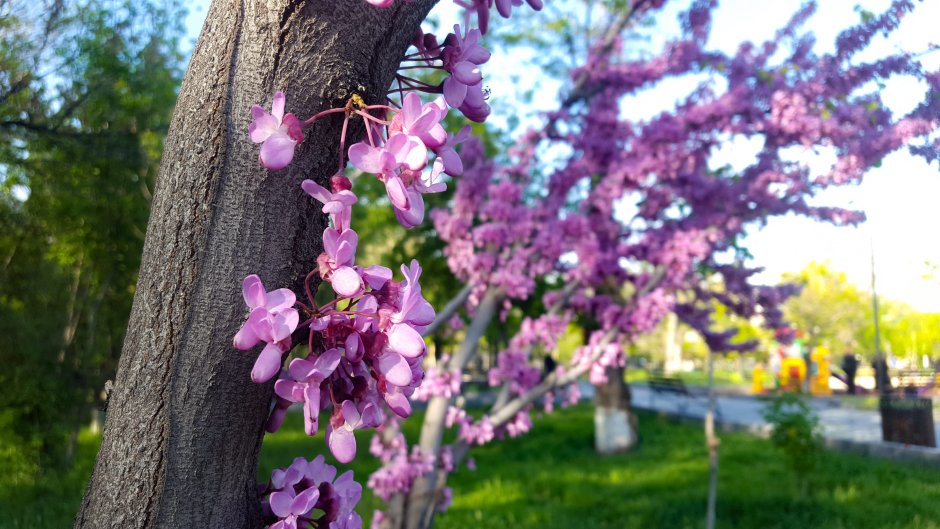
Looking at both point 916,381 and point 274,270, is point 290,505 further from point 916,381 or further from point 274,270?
point 916,381

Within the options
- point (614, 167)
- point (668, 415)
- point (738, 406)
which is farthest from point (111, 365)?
point (738, 406)

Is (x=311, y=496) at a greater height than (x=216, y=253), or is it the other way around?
(x=216, y=253)

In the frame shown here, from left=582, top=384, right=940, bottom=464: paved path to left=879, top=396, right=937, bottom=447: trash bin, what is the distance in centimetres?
8

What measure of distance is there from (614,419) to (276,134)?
1258 cm

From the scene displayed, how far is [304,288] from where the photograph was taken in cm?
116

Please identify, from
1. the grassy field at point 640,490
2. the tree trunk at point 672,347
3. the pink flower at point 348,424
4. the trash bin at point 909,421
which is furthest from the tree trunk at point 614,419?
the tree trunk at point 672,347

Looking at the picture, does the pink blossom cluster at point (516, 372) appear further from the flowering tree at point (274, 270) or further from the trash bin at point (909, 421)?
the flowering tree at point (274, 270)

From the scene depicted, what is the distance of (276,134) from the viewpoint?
1.04 meters

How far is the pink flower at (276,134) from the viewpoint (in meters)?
1.02

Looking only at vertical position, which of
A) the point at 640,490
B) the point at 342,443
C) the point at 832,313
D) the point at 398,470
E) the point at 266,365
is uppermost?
the point at 832,313

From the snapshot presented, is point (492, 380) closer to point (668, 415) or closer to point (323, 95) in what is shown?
point (323, 95)

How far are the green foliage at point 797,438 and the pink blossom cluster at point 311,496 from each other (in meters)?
7.81

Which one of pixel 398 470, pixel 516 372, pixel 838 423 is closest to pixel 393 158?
pixel 398 470

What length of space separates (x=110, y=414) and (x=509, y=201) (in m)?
4.62
